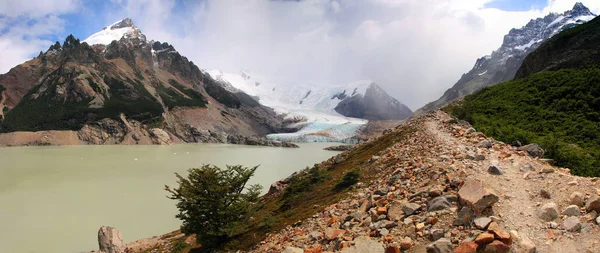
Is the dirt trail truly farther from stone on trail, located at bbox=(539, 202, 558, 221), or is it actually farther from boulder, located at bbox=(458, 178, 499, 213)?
boulder, located at bbox=(458, 178, 499, 213)

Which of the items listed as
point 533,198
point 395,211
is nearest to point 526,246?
point 533,198

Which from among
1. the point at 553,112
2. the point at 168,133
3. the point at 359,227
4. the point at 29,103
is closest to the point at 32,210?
the point at 359,227

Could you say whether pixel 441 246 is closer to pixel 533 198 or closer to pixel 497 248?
pixel 497 248

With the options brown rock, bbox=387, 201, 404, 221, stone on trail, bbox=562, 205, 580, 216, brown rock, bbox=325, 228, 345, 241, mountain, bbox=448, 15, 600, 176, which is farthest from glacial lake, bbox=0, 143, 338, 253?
mountain, bbox=448, 15, 600, 176

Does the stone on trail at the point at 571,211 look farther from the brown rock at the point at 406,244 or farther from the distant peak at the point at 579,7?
the distant peak at the point at 579,7

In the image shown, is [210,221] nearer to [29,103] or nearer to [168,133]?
[168,133]

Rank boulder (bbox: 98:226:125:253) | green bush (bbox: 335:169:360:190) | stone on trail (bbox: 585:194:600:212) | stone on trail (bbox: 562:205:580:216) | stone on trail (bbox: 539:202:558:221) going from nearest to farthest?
stone on trail (bbox: 585:194:600:212) → stone on trail (bbox: 562:205:580:216) → stone on trail (bbox: 539:202:558:221) → green bush (bbox: 335:169:360:190) → boulder (bbox: 98:226:125:253)

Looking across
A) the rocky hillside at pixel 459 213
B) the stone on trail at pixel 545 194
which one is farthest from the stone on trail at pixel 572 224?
the stone on trail at pixel 545 194
